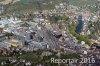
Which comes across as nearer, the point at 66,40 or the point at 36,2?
the point at 66,40

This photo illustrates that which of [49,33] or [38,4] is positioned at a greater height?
[38,4]

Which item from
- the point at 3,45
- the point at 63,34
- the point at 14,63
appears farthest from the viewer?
the point at 63,34

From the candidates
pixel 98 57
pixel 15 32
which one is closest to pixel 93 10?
pixel 15 32

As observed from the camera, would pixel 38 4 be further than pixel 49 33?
Yes

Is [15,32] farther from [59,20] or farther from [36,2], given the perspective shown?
[36,2]

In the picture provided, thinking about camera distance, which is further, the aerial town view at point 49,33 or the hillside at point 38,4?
the hillside at point 38,4

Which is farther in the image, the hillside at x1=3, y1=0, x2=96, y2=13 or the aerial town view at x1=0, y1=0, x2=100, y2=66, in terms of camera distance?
the hillside at x1=3, y1=0, x2=96, y2=13

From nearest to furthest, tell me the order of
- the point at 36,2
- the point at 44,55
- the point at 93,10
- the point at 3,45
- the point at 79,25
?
the point at 44,55 < the point at 3,45 < the point at 79,25 < the point at 93,10 < the point at 36,2

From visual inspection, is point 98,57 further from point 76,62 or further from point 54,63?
point 54,63
